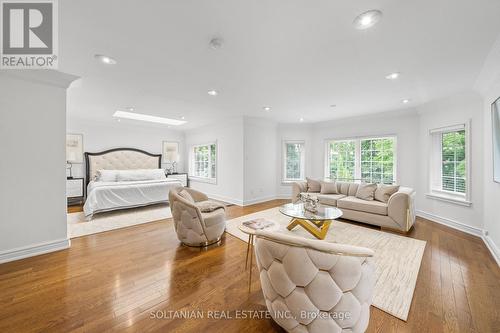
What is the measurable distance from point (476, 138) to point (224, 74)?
4449mm

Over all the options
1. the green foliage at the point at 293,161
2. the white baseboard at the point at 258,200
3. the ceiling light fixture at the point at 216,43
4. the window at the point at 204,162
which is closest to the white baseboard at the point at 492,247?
the green foliage at the point at 293,161

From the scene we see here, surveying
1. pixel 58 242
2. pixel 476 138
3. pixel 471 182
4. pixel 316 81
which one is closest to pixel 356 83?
pixel 316 81

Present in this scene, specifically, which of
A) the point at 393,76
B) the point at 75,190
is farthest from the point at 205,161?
the point at 393,76

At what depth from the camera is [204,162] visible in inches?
280

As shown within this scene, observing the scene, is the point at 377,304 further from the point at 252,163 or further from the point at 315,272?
the point at 252,163

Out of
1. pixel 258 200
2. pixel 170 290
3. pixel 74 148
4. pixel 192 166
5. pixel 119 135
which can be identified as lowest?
pixel 170 290

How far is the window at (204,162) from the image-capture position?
660cm

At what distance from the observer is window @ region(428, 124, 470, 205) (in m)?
3.60

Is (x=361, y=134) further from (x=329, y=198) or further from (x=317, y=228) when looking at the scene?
(x=317, y=228)

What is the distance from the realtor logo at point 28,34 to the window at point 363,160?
6.11 metres

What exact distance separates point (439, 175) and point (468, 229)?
1207 millimetres

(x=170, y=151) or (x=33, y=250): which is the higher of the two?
(x=170, y=151)

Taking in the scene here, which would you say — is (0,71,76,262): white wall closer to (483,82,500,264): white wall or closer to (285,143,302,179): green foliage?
(285,143,302,179): green foliage

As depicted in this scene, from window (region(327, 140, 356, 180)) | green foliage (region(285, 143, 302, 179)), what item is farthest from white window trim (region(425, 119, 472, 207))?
green foliage (region(285, 143, 302, 179))
